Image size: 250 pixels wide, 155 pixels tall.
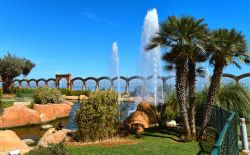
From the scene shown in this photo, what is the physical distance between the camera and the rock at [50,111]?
24.0 meters

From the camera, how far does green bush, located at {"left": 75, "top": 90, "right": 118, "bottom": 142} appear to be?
40.7 feet

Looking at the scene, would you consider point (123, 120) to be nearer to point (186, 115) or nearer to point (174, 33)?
point (186, 115)

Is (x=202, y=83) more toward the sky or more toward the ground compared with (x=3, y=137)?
more toward the sky

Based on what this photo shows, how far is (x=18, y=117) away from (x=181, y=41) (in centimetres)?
1421

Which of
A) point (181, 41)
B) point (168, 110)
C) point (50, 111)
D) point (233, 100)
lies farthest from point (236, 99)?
point (50, 111)

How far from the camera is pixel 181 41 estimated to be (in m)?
11.9

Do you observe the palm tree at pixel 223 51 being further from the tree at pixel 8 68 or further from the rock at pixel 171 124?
the tree at pixel 8 68

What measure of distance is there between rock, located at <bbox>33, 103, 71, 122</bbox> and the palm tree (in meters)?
14.4

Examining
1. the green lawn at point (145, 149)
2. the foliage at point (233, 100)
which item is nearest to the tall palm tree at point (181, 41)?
the green lawn at point (145, 149)

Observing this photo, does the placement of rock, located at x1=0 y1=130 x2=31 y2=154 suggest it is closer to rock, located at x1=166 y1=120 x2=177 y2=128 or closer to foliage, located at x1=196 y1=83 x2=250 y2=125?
rock, located at x1=166 y1=120 x2=177 y2=128

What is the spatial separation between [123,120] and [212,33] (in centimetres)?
558

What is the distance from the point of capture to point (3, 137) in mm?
11805

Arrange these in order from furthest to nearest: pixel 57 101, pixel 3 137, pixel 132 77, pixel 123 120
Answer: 1. pixel 132 77
2. pixel 57 101
3. pixel 123 120
4. pixel 3 137

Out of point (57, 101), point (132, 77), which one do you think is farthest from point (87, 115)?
point (132, 77)
